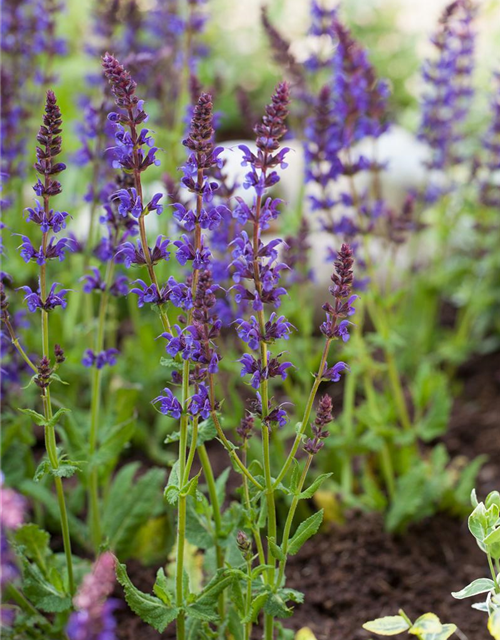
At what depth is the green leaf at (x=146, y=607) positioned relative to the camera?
2.01 meters

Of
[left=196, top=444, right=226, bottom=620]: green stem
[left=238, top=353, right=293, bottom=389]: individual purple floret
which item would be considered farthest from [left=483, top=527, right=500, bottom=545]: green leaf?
[left=196, top=444, right=226, bottom=620]: green stem

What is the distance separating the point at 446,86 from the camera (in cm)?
404

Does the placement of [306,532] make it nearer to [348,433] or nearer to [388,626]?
[388,626]

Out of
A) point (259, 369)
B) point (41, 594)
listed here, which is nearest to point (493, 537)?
point (259, 369)

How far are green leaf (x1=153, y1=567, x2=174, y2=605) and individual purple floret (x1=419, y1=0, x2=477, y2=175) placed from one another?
2.69 m

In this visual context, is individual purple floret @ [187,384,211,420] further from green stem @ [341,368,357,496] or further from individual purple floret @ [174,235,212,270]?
green stem @ [341,368,357,496]

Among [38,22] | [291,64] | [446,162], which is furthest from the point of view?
[446,162]

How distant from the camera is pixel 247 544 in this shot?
6.32 ft

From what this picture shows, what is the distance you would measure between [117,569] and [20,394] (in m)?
1.58

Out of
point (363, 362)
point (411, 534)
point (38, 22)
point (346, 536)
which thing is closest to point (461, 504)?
point (411, 534)

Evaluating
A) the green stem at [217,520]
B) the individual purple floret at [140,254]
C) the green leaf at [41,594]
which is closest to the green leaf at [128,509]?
the green leaf at [41,594]

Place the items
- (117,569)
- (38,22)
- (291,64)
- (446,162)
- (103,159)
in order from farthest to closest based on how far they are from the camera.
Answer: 1. (446,162)
2. (38,22)
3. (291,64)
4. (103,159)
5. (117,569)

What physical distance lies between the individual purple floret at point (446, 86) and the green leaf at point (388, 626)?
264cm

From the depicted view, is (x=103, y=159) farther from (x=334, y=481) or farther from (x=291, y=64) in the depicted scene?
(x=334, y=481)
